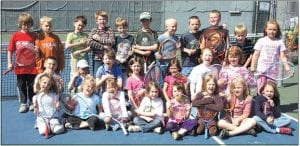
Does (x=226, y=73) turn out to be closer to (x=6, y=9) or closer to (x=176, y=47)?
(x=176, y=47)

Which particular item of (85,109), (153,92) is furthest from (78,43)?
(153,92)

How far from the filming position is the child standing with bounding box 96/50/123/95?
617 cm

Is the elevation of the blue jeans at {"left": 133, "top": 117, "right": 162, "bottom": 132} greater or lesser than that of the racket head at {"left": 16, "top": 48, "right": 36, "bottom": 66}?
lesser

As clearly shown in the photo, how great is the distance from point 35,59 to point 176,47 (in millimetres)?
1932

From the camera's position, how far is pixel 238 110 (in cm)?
579

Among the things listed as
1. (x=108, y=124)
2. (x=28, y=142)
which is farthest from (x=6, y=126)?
(x=108, y=124)

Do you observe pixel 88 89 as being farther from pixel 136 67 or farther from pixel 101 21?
pixel 101 21

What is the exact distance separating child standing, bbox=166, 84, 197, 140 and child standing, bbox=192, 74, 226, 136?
104 millimetres

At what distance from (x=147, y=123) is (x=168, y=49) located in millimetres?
1185

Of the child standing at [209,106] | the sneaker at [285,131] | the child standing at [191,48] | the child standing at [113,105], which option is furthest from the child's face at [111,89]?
the sneaker at [285,131]

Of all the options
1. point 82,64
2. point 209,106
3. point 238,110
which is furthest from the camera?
point 82,64

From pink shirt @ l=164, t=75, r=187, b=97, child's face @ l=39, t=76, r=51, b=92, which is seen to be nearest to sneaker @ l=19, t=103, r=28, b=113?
child's face @ l=39, t=76, r=51, b=92

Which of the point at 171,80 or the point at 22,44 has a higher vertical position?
the point at 22,44

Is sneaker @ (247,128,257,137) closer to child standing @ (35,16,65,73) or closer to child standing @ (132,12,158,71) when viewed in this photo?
child standing @ (132,12,158,71)
